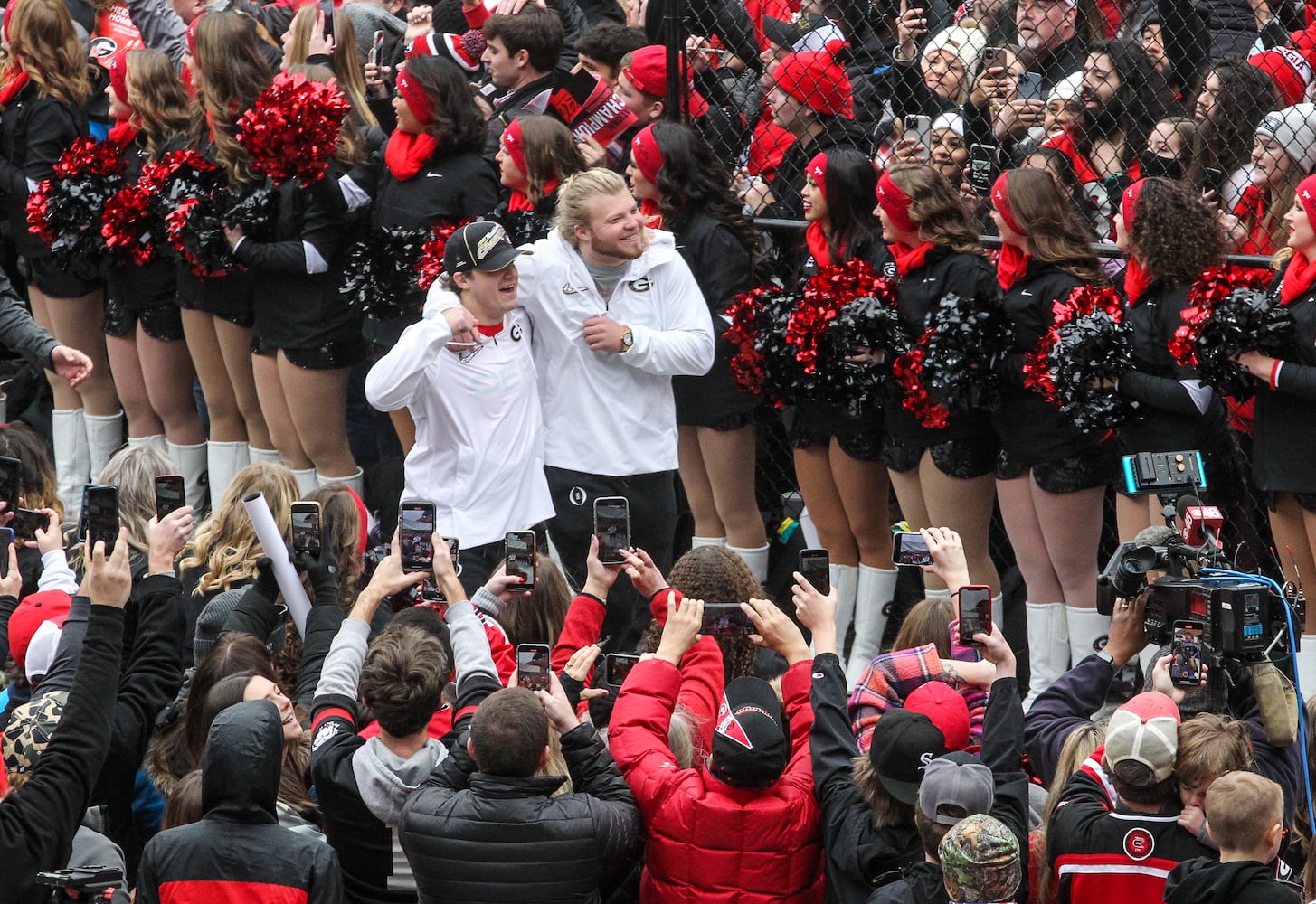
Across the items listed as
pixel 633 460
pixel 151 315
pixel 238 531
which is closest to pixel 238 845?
pixel 238 531

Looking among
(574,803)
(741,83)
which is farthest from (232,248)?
(574,803)

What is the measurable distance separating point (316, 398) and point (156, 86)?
1633mm

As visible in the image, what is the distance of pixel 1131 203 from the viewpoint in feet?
19.7

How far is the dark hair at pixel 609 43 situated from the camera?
25.9 feet

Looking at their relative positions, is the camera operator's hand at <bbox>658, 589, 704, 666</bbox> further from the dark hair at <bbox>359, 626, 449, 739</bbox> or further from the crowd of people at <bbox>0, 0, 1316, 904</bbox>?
the dark hair at <bbox>359, 626, 449, 739</bbox>

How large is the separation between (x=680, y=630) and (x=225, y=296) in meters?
3.97

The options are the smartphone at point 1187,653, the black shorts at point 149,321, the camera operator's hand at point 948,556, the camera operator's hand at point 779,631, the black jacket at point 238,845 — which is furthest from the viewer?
the black shorts at point 149,321

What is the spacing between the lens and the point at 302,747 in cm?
460

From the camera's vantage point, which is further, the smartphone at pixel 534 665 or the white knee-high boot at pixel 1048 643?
the white knee-high boot at pixel 1048 643

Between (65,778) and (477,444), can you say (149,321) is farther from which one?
(65,778)

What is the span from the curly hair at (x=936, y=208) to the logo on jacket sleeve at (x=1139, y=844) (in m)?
3.07

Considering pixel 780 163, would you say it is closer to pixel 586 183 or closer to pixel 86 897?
pixel 586 183

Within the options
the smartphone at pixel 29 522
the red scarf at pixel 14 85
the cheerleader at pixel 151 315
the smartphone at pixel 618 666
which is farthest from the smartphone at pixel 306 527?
the red scarf at pixel 14 85

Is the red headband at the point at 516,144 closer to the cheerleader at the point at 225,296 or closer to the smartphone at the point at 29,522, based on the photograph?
the cheerleader at the point at 225,296
